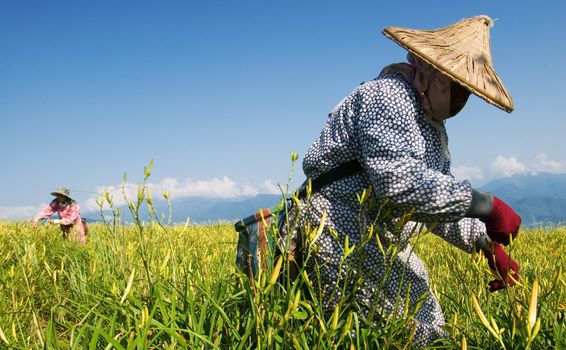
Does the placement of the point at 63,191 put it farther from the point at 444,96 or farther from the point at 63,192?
the point at 444,96

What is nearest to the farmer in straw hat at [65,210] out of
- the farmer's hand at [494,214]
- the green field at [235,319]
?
the green field at [235,319]

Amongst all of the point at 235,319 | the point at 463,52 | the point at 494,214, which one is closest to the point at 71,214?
the point at 235,319

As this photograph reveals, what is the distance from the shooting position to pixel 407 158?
1.87 m

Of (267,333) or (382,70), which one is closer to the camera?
(267,333)

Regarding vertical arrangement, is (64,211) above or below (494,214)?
above

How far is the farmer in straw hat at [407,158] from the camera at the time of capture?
6.01 feet

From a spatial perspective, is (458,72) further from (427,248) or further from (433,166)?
(427,248)

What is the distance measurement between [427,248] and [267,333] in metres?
4.38

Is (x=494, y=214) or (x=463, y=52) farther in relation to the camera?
(x=463, y=52)

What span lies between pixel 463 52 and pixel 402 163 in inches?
22.6

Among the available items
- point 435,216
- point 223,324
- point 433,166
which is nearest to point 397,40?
point 433,166

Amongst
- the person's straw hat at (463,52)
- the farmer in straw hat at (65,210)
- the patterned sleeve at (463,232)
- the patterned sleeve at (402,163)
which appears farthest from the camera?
the farmer in straw hat at (65,210)

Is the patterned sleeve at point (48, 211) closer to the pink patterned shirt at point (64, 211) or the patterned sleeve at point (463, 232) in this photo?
the pink patterned shirt at point (64, 211)

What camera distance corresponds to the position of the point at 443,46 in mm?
2018
